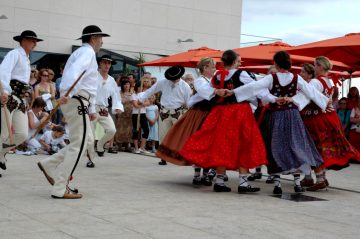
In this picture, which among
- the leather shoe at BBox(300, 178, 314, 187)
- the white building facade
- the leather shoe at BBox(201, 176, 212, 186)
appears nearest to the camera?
the leather shoe at BBox(201, 176, 212, 186)

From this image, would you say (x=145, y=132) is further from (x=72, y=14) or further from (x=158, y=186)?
(x=72, y=14)

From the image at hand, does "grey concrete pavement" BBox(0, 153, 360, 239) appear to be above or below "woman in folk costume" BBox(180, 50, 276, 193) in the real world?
below

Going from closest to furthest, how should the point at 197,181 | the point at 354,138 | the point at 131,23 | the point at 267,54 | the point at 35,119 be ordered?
the point at 197,181, the point at 35,119, the point at 267,54, the point at 354,138, the point at 131,23

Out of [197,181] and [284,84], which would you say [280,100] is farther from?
[197,181]

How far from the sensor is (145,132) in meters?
13.6

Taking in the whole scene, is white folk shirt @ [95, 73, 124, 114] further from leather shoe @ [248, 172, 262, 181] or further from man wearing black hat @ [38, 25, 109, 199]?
man wearing black hat @ [38, 25, 109, 199]

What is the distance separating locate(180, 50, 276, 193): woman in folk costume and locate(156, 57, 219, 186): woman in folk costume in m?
0.25

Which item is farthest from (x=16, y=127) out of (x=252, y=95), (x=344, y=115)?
(x=344, y=115)

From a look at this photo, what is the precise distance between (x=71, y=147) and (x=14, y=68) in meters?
1.72

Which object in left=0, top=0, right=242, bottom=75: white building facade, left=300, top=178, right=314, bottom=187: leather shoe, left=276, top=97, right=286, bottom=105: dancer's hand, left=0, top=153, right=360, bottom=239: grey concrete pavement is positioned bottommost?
left=0, top=153, right=360, bottom=239: grey concrete pavement

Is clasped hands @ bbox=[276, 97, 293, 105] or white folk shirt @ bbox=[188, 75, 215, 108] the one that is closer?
clasped hands @ bbox=[276, 97, 293, 105]

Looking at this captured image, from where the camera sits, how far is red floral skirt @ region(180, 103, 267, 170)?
24.4 ft

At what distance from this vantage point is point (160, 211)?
5.99m

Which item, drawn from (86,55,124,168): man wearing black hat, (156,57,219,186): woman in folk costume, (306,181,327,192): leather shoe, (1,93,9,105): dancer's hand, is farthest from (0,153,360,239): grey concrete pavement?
(86,55,124,168): man wearing black hat
